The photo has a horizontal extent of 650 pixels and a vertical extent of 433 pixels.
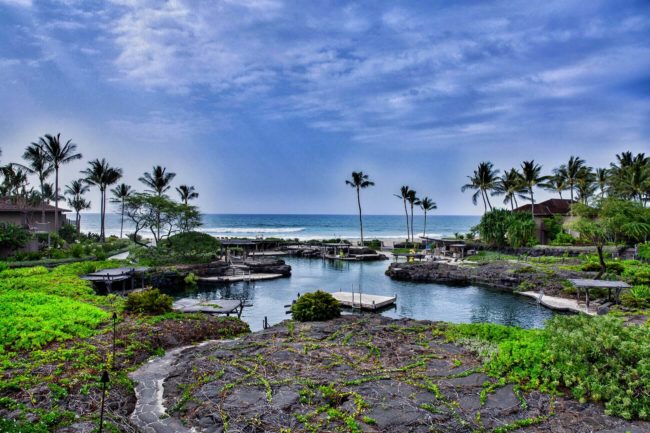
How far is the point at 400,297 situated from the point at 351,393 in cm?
2251

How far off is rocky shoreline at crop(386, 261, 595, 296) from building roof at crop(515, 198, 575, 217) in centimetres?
1916

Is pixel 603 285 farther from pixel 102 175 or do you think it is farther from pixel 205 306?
pixel 102 175

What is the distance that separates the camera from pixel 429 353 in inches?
495

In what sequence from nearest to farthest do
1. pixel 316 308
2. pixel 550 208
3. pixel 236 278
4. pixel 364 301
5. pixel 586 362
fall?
1. pixel 586 362
2. pixel 316 308
3. pixel 364 301
4. pixel 236 278
5. pixel 550 208

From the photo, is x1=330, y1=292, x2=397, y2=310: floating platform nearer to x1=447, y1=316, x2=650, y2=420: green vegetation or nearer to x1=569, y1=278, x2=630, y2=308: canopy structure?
x1=569, y1=278, x2=630, y2=308: canopy structure

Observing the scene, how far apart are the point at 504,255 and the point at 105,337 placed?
45.4 meters

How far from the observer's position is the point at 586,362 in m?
9.85

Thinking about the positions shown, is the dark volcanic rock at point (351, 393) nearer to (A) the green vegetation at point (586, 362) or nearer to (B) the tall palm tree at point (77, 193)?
(A) the green vegetation at point (586, 362)

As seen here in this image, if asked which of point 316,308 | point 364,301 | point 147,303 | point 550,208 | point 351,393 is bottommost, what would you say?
point 364,301

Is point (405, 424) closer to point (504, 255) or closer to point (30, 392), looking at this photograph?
point (30, 392)

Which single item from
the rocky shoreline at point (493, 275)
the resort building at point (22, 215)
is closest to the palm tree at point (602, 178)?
the rocky shoreline at point (493, 275)

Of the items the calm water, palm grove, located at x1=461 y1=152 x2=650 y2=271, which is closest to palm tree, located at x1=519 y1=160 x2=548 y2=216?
palm grove, located at x1=461 y1=152 x2=650 y2=271

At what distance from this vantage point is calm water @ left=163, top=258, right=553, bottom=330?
81.7ft

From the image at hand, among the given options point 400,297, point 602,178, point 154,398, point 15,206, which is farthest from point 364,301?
point 602,178
